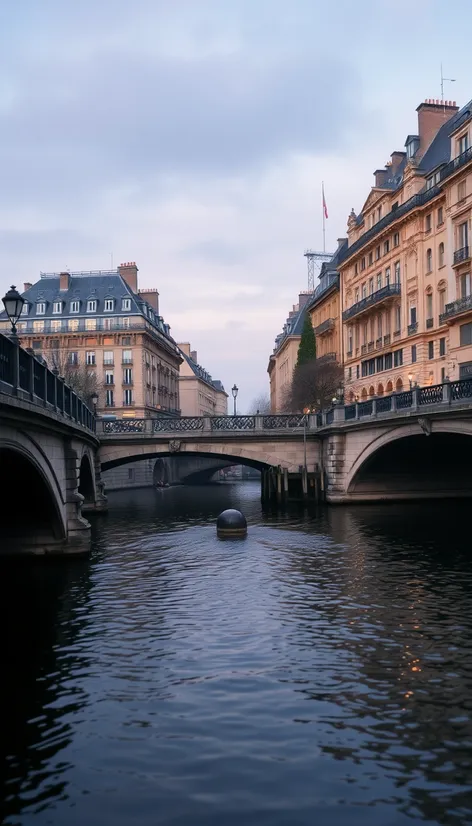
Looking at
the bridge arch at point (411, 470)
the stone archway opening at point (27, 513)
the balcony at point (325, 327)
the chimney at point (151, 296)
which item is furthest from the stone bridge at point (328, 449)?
the chimney at point (151, 296)

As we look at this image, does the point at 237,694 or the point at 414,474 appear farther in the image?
the point at 414,474

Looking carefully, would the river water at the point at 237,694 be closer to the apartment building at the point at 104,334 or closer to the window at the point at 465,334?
the window at the point at 465,334

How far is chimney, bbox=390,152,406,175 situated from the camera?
72.9m

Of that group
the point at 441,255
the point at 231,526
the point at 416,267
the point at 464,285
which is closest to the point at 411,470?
the point at 464,285

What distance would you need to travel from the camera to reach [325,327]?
87.4 meters

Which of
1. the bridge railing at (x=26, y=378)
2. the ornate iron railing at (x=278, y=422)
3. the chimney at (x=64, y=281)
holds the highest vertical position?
the chimney at (x=64, y=281)

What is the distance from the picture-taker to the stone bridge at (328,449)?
44.4m

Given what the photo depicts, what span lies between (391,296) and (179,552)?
1638 inches

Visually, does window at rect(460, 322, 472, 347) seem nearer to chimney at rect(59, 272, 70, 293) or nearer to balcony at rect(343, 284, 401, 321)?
balcony at rect(343, 284, 401, 321)

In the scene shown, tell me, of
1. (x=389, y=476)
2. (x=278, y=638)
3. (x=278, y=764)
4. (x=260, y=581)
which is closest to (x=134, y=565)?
(x=260, y=581)

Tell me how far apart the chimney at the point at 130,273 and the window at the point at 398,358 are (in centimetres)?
4758

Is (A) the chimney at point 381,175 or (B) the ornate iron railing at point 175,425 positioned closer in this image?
(B) the ornate iron railing at point 175,425

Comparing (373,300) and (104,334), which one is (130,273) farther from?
(373,300)

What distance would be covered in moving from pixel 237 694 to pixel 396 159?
225 feet
